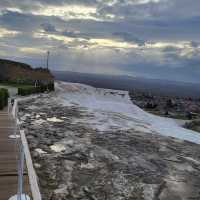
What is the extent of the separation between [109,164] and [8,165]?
5704 mm

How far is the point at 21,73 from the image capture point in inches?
2280

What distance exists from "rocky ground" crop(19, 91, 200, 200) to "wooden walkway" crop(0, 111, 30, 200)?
1.58 metres

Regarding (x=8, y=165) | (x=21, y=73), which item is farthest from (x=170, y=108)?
(x=8, y=165)

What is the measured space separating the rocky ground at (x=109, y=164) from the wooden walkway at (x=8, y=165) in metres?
1.58

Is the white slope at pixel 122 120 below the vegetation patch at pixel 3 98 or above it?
below

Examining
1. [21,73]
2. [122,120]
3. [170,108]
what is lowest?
[170,108]

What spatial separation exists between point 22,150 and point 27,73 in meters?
55.1

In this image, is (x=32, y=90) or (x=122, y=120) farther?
(x=32, y=90)

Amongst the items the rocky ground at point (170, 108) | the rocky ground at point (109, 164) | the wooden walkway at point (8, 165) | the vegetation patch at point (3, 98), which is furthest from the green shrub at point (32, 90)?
the rocky ground at point (170, 108)

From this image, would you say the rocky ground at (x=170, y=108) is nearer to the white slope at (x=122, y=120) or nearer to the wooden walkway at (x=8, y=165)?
the white slope at (x=122, y=120)

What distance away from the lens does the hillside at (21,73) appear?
54.8m

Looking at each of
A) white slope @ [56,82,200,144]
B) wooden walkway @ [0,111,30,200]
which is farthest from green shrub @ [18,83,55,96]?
wooden walkway @ [0,111,30,200]

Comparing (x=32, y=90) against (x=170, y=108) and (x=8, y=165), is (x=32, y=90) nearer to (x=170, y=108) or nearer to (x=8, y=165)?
(x=8, y=165)

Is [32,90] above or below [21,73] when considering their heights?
below
